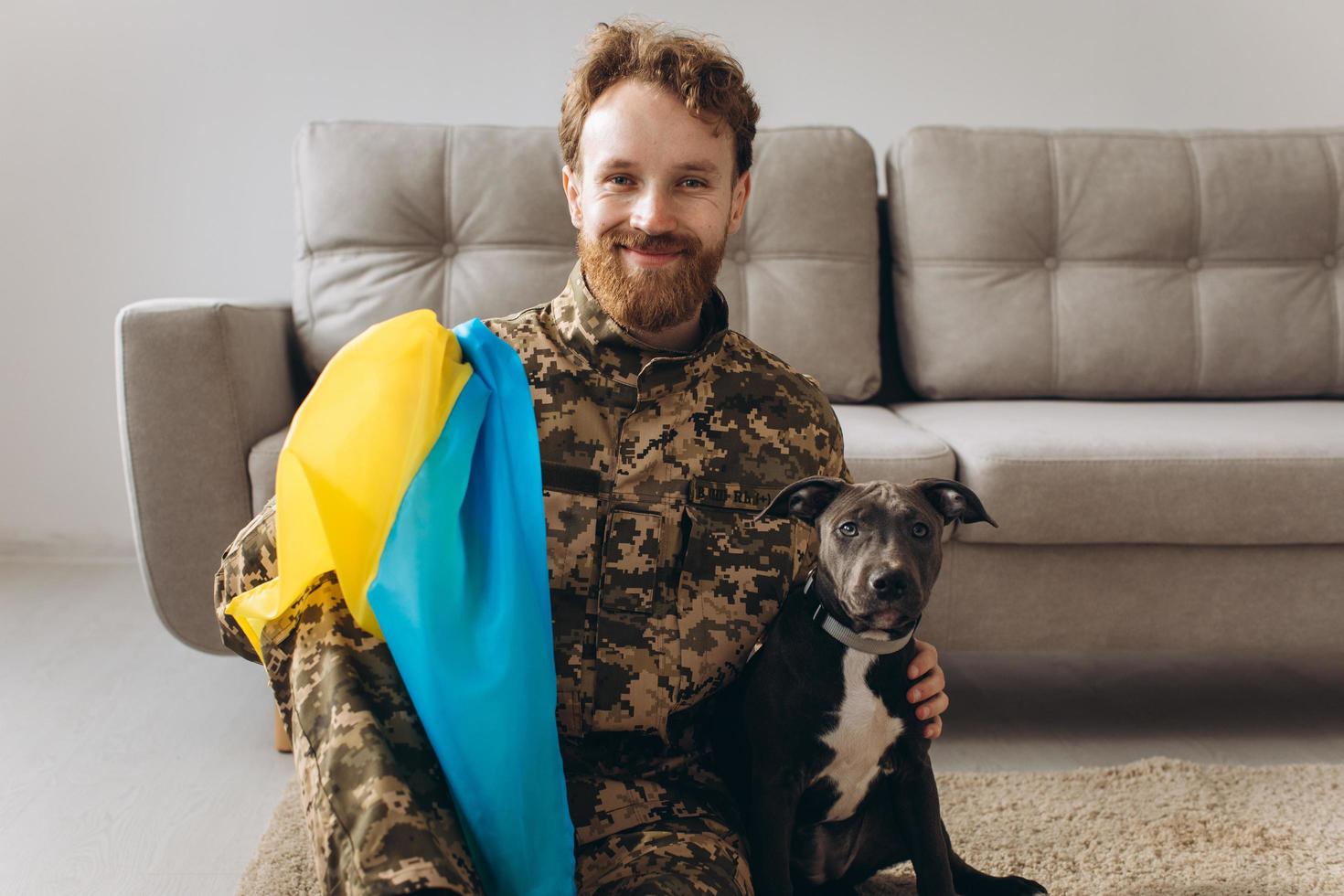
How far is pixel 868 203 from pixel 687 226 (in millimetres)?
1528

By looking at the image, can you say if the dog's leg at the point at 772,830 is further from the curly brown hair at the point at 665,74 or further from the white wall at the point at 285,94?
the white wall at the point at 285,94

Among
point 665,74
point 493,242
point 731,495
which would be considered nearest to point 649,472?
point 731,495

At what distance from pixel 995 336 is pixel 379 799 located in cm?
211

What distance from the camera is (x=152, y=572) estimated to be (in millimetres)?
2186

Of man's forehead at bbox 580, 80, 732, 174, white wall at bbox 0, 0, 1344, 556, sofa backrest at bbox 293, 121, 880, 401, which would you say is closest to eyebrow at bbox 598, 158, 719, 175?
man's forehead at bbox 580, 80, 732, 174

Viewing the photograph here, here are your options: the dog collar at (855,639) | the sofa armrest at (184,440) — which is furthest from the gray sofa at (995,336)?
the dog collar at (855,639)

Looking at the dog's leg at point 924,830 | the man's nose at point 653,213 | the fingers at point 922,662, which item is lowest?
the dog's leg at point 924,830

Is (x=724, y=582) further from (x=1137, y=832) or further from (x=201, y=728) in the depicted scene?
(x=201, y=728)

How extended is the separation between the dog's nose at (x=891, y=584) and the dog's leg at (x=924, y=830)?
0.25 m

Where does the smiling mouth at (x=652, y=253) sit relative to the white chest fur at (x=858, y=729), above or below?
above

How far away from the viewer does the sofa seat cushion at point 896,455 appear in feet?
7.09

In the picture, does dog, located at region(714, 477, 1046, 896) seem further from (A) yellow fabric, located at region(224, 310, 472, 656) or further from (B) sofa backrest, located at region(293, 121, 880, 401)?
(B) sofa backrest, located at region(293, 121, 880, 401)

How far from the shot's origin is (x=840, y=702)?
55.2 inches

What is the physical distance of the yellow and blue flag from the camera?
1173 mm
